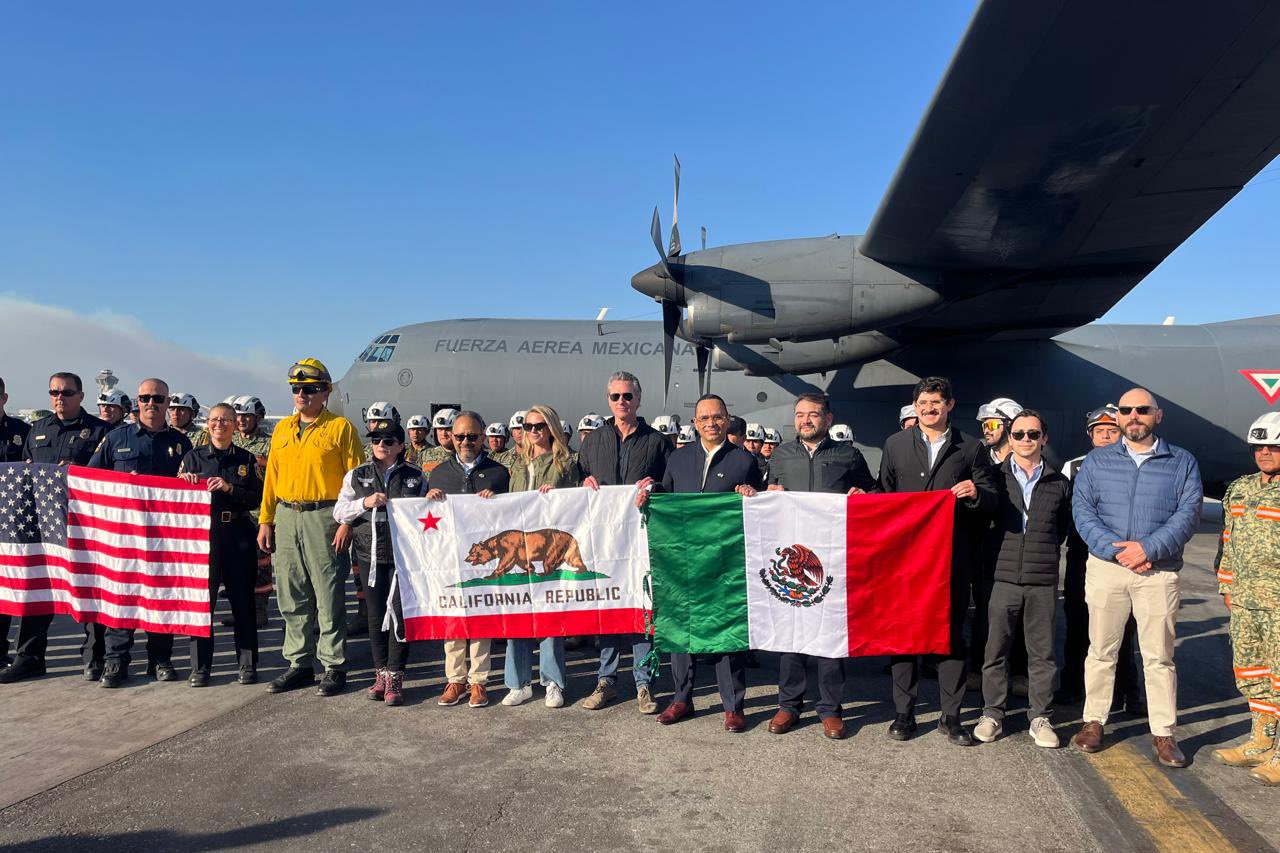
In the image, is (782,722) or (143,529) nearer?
(782,722)

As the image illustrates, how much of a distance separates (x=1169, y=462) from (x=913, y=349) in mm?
7012

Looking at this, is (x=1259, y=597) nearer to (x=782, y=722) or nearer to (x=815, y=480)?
(x=815, y=480)

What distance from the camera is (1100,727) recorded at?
4859mm

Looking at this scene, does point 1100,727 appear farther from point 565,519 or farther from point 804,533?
point 565,519

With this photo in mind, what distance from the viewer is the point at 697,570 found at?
18.1 feet

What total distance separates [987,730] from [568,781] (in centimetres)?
280

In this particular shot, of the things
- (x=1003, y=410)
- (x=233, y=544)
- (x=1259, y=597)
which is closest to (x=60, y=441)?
(x=233, y=544)

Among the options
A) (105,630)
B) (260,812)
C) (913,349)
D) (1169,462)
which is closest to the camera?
(260,812)

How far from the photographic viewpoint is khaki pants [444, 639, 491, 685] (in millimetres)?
5746

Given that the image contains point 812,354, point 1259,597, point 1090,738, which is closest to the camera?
point 1259,597

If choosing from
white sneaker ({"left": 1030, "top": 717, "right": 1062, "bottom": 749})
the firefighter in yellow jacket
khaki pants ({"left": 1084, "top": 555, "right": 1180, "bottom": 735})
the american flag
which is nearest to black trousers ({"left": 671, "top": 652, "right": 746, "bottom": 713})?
white sneaker ({"left": 1030, "top": 717, "right": 1062, "bottom": 749})

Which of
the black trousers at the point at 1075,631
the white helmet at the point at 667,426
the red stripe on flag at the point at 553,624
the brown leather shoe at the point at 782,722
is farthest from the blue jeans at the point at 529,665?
the white helmet at the point at 667,426

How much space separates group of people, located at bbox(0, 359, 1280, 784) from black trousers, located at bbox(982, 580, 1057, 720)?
0.01m

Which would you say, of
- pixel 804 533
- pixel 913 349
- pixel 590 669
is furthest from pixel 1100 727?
pixel 913 349
